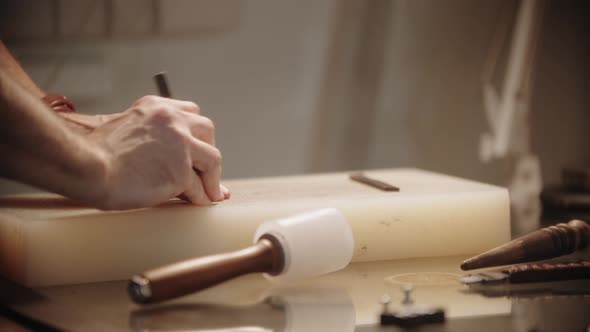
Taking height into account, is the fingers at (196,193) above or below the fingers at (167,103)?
below

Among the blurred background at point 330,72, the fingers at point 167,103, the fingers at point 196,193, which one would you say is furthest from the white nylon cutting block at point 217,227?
the blurred background at point 330,72

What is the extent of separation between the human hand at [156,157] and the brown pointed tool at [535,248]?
31cm

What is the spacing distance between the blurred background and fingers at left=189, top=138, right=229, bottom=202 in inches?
31.6

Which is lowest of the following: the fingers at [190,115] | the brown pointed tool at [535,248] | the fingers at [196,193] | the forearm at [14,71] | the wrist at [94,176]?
the brown pointed tool at [535,248]

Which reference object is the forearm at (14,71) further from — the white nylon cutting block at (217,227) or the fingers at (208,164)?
the fingers at (208,164)

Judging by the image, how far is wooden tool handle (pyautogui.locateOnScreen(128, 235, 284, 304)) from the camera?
726 millimetres

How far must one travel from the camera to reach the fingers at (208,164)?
0.99 metres

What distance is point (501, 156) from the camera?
1950 millimetres

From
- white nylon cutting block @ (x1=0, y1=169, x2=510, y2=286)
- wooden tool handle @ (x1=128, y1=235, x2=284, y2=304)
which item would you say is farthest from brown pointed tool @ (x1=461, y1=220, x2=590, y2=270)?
wooden tool handle @ (x1=128, y1=235, x2=284, y2=304)

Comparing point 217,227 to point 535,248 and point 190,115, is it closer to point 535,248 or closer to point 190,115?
point 190,115

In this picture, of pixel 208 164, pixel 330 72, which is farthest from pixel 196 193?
pixel 330 72

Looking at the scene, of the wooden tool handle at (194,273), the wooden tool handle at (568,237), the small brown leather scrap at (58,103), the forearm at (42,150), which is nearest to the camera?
the wooden tool handle at (194,273)

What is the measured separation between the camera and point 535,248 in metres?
0.95

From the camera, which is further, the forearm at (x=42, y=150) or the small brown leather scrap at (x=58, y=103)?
the small brown leather scrap at (x=58, y=103)
